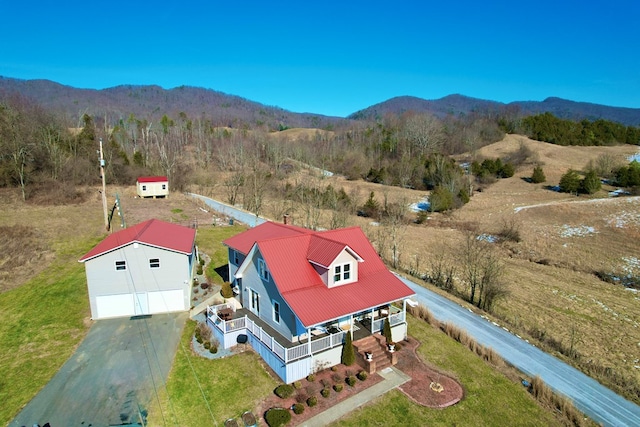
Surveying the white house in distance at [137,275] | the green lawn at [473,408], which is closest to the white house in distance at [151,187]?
the white house in distance at [137,275]

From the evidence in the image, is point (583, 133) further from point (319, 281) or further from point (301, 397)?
point (301, 397)

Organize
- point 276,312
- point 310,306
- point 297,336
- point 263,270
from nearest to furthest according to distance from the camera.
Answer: point 310,306, point 297,336, point 276,312, point 263,270

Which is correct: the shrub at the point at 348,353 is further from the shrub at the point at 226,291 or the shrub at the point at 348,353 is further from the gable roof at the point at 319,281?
the shrub at the point at 226,291

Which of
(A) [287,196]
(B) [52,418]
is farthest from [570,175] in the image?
(B) [52,418]

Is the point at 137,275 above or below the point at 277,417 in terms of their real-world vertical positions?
above

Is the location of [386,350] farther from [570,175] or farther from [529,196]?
[570,175]

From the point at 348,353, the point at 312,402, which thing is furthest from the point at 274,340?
the point at 348,353

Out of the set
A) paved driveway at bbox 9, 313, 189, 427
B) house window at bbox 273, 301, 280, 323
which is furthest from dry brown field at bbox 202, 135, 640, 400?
paved driveway at bbox 9, 313, 189, 427
